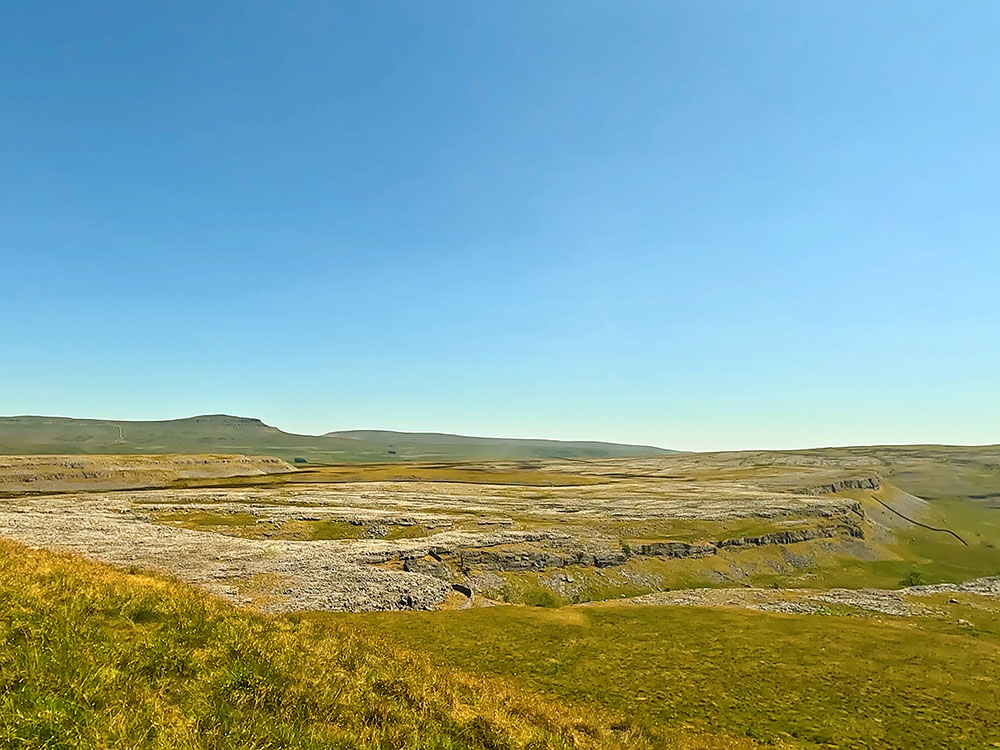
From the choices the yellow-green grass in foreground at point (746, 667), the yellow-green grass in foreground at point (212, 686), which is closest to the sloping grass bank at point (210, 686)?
the yellow-green grass in foreground at point (212, 686)

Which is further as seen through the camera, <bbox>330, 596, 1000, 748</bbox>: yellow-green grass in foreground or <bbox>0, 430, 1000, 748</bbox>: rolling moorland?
<bbox>330, 596, 1000, 748</bbox>: yellow-green grass in foreground

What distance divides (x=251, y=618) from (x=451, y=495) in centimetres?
11450

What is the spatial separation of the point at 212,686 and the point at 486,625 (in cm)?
3112

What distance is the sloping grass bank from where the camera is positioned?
37.2 feet

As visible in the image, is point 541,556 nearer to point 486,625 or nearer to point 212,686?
point 486,625

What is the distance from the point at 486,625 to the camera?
42281 mm

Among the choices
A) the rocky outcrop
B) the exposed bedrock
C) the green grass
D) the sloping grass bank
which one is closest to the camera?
the sloping grass bank

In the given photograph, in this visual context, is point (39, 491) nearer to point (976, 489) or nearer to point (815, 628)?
point (815, 628)

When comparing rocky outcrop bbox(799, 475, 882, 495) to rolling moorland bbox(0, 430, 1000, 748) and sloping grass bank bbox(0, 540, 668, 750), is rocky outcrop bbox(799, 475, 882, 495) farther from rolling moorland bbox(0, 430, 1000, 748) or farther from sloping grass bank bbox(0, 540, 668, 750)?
sloping grass bank bbox(0, 540, 668, 750)

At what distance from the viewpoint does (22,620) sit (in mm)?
14812

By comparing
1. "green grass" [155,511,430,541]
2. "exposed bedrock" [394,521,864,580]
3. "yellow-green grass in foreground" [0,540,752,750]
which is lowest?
"exposed bedrock" [394,521,864,580]

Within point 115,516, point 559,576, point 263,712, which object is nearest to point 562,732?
point 263,712

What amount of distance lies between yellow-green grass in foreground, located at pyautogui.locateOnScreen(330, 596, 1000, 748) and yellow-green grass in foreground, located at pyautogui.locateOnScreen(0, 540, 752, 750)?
6.81 m

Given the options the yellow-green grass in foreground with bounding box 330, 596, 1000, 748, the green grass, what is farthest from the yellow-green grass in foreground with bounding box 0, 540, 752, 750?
the green grass
